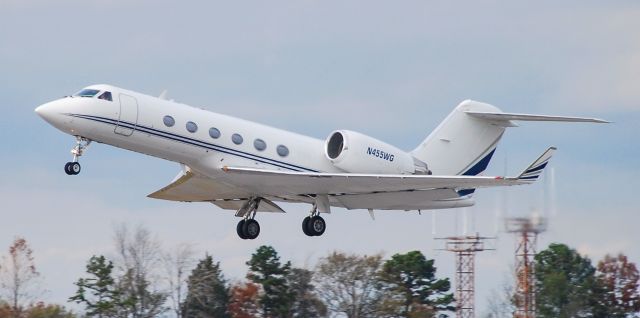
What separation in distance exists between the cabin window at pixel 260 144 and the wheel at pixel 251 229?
2466mm

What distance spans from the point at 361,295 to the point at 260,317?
4.18 meters

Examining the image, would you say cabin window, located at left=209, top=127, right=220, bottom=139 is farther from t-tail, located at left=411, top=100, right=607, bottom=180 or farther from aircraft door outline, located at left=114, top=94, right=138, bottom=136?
t-tail, located at left=411, top=100, right=607, bottom=180

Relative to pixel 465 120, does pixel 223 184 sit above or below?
below

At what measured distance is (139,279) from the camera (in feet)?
146

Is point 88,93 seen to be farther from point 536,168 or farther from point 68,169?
point 536,168

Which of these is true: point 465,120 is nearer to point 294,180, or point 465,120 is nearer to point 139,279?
point 294,180

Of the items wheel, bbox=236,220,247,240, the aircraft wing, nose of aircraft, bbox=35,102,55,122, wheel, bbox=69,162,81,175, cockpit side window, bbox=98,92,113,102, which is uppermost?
cockpit side window, bbox=98,92,113,102

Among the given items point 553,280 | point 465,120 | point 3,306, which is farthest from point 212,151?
point 553,280

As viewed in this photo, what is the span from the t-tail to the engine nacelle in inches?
61.9

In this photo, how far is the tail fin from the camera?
104 feet

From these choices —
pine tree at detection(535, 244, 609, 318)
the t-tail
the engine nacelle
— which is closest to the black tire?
the engine nacelle

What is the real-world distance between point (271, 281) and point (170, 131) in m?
23.1

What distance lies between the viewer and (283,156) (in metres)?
28.9

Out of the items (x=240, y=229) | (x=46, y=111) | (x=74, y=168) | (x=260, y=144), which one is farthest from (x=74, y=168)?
(x=240, y=229)
